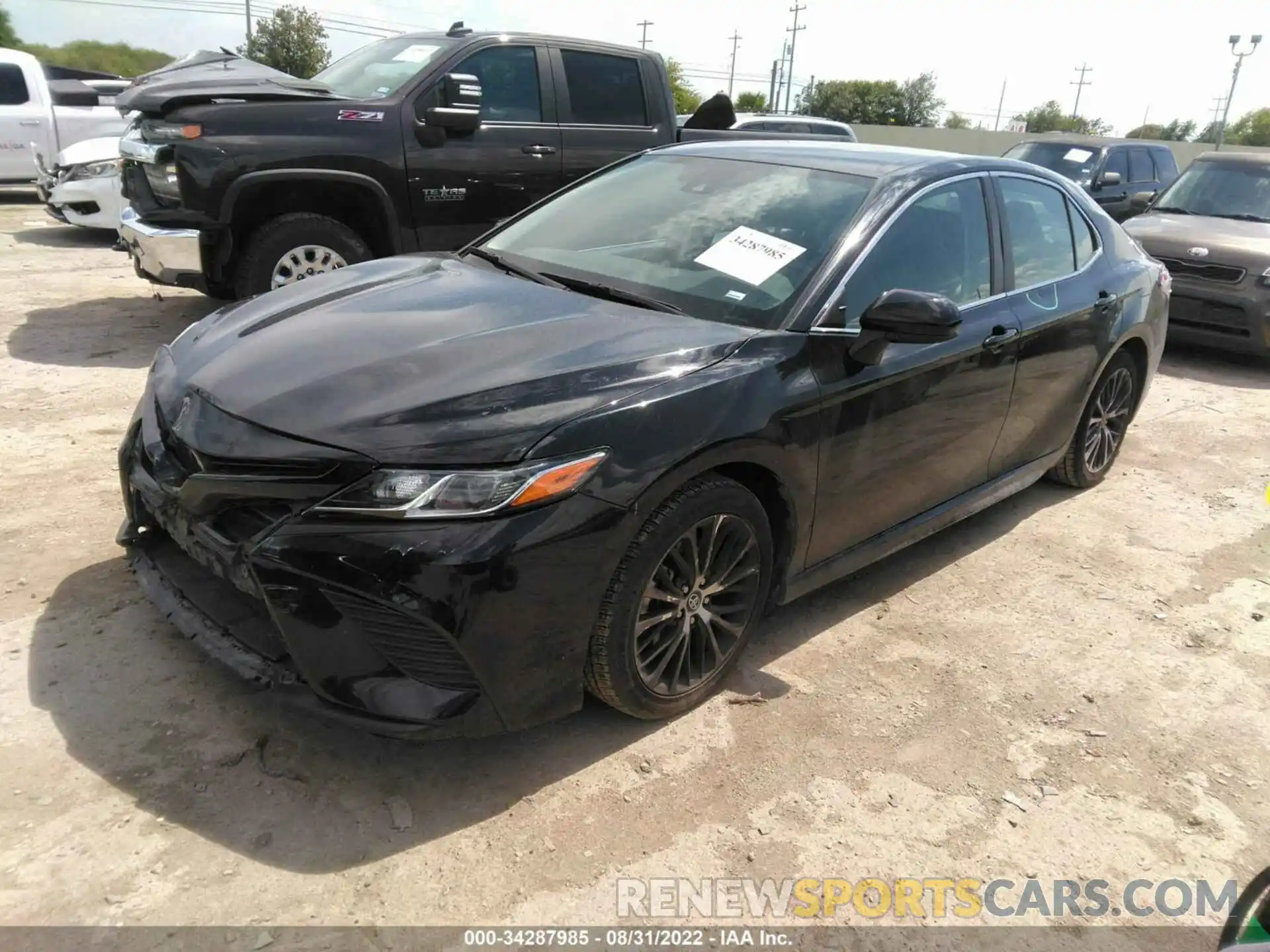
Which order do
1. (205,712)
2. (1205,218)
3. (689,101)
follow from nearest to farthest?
1. (205,712)
2. (1205,218)
3. (689,101)

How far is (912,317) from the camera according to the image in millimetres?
2936

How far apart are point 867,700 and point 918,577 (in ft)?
3.33

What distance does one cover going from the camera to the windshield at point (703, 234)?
3141mm

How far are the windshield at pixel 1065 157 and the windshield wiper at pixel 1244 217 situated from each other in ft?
12.5

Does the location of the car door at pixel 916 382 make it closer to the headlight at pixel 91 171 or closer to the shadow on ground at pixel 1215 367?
the shadow on ground at pixel 1215 367

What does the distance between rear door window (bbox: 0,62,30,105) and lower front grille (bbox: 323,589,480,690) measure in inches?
510

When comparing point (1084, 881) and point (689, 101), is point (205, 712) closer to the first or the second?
point (1084, 881)

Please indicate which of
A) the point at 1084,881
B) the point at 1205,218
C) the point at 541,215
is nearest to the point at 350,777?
the point at 1084,881

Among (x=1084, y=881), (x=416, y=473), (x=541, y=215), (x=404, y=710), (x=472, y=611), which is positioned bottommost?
(x=1084, y=881)

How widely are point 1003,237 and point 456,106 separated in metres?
3.89

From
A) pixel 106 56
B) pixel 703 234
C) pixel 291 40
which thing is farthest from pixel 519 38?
pixel 106 56

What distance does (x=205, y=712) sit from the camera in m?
2.75

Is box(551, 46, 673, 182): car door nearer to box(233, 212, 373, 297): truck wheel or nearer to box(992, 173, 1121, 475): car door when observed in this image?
box(233, 212, 373, 297): truck wheel

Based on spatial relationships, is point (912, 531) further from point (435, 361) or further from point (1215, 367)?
point (1215, 367)
